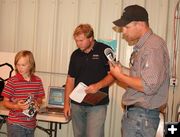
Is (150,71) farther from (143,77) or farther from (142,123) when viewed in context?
(142,123)

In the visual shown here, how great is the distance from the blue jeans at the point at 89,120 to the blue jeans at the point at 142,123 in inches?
32.5

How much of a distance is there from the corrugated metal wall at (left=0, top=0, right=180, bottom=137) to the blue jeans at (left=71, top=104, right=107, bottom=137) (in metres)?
0.75

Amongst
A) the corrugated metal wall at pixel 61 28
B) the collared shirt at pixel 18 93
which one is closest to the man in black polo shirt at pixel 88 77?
the collared shirt at pixel 18 93

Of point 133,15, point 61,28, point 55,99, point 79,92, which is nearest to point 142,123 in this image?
point 133,15

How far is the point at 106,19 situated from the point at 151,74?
6.26 ft

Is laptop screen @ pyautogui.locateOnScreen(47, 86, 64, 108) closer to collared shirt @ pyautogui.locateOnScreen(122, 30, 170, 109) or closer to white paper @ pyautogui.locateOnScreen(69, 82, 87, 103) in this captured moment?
white paper @ pyautogui.locateOnScreen(69, 82, 87, 103)

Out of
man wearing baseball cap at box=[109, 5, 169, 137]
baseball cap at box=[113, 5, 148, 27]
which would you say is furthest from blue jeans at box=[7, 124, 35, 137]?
baseball cap at box=[113, 5, 148, 27]

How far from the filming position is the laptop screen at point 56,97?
358cm

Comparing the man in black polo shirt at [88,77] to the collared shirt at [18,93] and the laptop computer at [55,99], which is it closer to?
the laptop computer at [55,99]

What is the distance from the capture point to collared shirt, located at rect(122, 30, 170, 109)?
2145 millimetres

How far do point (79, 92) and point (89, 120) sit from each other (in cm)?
35

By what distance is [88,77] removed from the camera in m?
3.19

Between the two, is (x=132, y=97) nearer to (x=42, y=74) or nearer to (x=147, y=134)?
(x=147, y=134)

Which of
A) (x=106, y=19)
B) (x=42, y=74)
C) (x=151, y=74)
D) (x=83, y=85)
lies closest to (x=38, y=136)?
(x=42, y=74)
